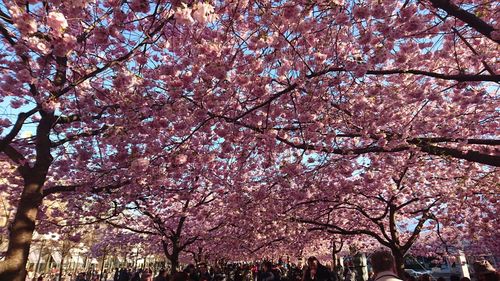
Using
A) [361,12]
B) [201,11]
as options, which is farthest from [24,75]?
[361,12]

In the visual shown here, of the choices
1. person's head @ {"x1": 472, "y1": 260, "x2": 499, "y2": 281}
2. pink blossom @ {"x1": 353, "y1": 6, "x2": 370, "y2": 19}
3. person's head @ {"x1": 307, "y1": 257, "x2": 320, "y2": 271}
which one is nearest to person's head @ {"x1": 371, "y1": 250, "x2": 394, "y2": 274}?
person's head @ {"x1": 472, "y1": 260, "x2": 499, "y2": 281}

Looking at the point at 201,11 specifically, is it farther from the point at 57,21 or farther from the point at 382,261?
the point at 382,261

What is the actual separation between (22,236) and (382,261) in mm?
7423

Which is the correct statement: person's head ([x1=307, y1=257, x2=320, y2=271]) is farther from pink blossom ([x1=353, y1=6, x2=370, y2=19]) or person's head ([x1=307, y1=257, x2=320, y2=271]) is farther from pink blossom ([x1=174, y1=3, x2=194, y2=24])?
pink blossom ([x1=174, y1=3, x2=194, y2=24])

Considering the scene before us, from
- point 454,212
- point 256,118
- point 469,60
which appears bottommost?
point 454,212

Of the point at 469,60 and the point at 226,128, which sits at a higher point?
the point at 469,60

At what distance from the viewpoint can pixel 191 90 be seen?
7480mm

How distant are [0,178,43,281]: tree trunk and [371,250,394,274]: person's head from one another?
7.10m

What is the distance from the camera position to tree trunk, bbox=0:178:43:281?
7.51 meters

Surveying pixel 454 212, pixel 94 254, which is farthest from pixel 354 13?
pixel 94 254

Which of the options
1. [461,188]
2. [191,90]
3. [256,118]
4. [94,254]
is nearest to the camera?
[191,90]

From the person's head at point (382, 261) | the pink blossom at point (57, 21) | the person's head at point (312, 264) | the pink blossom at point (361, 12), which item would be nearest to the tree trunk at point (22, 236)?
the pink blossom at point (57, 21)

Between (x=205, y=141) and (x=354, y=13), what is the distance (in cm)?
564

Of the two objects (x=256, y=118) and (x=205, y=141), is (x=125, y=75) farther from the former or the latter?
(x=205, y=141)
